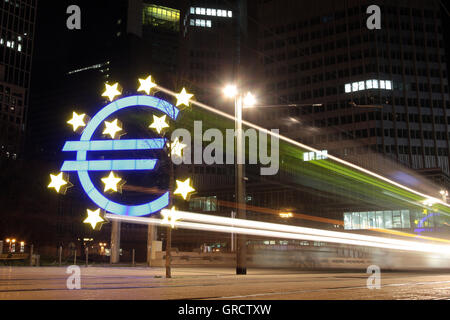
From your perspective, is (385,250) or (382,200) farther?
(382,200)

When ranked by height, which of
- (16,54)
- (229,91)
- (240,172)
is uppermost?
(16,54)

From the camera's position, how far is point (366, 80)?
4638 inches

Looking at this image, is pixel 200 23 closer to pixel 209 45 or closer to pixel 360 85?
pixel 209 45

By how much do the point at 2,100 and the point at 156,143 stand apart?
5821 inches

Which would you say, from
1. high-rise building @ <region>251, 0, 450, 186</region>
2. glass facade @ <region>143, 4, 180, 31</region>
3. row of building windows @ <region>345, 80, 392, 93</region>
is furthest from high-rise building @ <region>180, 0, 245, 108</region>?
glass facade @ <region>143, 4, 180, 31</region>

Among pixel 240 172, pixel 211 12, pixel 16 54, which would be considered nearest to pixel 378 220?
pixel 240 172

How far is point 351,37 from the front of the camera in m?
122

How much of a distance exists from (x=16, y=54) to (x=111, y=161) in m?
152

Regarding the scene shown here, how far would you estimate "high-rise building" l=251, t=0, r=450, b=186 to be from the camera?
381 feet

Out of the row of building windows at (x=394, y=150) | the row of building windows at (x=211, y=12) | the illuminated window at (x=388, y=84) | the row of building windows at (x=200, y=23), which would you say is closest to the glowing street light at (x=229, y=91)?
the row of building windows at (x=394, y=150)

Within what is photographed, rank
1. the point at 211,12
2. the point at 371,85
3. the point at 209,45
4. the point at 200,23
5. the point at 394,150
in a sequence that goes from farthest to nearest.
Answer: the point at 211,12 → the point at 200,23 → the point at 209,45 → the point at 371,85 → the point at 394,150

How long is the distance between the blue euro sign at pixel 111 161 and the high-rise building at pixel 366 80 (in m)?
93.3
